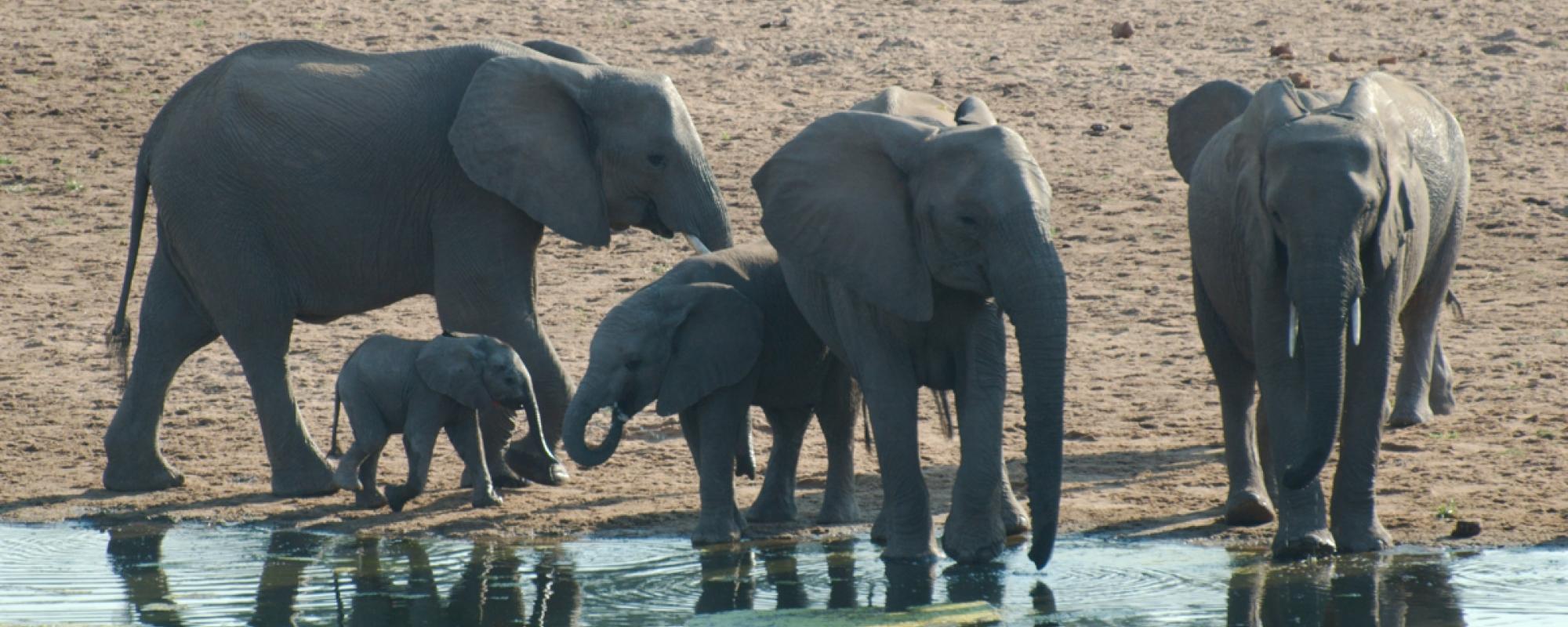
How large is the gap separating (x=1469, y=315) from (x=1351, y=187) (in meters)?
5.02

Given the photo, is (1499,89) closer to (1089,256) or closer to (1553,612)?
(1089,256)

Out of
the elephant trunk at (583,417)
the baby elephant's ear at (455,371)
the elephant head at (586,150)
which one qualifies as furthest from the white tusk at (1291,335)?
the baby elephant's ear at (455,371)

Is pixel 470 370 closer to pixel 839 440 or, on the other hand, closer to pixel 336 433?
pixel 336 433

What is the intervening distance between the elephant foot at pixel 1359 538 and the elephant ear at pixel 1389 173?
0.90 m

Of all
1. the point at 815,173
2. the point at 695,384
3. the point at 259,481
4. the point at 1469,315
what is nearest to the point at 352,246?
the point at 259,481

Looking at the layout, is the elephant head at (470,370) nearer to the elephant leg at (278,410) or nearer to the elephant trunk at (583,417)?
the elephant trunk at (583,417)

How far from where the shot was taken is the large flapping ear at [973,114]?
7.35m

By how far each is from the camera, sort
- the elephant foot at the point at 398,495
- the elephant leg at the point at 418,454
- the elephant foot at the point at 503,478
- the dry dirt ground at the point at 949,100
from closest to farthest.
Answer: the elephant leg at the point at 418,454 → the elephant foot at the point at 398,495 → the dry dirt ground at the point at 949,100 → the elephant foot at the point at 503,478

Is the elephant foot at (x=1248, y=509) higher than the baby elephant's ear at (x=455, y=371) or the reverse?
the reverse

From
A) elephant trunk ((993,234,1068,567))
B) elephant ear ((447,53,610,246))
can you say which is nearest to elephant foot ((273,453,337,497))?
elephant ear ((447,53,610,246))

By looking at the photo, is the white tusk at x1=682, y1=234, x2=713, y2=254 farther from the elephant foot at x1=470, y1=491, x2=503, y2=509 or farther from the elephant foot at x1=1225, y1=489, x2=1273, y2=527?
the elephant foot at x1=1225, y1=489, x2=1273, y2=527

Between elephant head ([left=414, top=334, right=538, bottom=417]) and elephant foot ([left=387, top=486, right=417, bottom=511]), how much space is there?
1.35ft

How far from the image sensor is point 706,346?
7844 millimetres

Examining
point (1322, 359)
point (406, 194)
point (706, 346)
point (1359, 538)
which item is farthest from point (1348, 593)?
point (406, 194)
